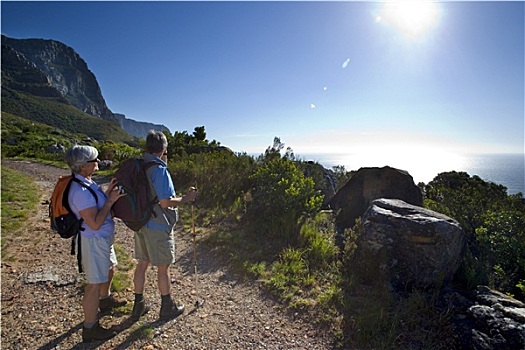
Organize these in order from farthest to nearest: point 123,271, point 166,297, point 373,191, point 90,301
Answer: point 373,191 → point 123,271 → point 166,297 → point 90,301

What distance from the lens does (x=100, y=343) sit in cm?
279

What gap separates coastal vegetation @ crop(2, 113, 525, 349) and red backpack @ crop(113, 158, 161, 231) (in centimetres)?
243

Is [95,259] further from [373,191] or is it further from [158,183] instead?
[373,191]

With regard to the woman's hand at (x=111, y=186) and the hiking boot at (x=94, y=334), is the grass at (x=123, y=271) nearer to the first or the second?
the hiking boot at (x=94, y=334)

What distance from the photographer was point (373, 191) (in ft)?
23.5

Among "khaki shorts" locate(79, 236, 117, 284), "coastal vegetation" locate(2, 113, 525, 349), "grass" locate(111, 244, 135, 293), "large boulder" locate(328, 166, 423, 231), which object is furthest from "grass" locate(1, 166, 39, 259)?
"large boulder" locate(328, 166, 423, 231)

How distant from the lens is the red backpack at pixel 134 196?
2.65 metres

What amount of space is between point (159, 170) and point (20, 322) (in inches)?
105

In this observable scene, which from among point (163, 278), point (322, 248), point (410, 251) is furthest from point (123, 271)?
point (410, 251)

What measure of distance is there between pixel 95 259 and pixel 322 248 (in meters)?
3.81

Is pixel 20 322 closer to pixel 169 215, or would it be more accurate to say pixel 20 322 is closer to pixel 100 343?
pixel 100 343

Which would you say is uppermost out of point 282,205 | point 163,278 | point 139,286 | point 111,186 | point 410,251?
point 111,186

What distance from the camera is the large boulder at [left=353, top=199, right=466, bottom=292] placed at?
3.89 meters

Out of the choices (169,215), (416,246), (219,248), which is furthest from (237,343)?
(416,246)
